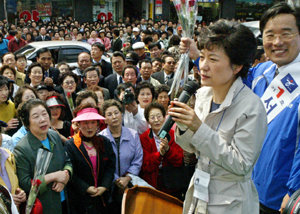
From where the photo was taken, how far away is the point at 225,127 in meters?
1.42

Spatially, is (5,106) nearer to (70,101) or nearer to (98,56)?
(70,101)

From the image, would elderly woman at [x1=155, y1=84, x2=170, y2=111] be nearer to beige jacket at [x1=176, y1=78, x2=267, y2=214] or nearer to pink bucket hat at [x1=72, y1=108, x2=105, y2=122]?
pink bucket hat at [x1=72, y1=108, x2=105, y2=122]

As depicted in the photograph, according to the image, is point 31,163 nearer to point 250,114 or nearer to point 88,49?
point 250,114

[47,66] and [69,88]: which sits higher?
[47,66]

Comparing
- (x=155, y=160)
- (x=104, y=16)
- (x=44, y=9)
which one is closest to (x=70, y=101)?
(x=155, y=160)

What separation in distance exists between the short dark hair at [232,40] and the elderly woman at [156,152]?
167 cm

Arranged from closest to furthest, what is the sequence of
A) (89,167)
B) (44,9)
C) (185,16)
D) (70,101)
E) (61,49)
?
(185,16) < (89,167) < (70,101) < (61,49) < (44,9)

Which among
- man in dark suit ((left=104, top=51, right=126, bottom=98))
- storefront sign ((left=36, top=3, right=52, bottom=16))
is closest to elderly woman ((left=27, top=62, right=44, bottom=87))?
man in dark suit ((left=104, top=51, right=126, bottom=98))

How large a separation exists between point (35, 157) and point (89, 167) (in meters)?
0.54

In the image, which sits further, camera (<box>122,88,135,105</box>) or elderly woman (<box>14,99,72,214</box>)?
camera (<box>122,88,135,105</box>)

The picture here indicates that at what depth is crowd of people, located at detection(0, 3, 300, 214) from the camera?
139 centimetres

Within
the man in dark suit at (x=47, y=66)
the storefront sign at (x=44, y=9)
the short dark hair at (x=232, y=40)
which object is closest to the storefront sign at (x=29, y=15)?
the storefront sign at (x=44, y=9)

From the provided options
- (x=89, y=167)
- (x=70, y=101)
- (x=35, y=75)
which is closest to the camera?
(x=89, y=167)

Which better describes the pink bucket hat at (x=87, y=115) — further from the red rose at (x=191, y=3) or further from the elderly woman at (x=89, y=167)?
the red rose at (x=191, y=3)
